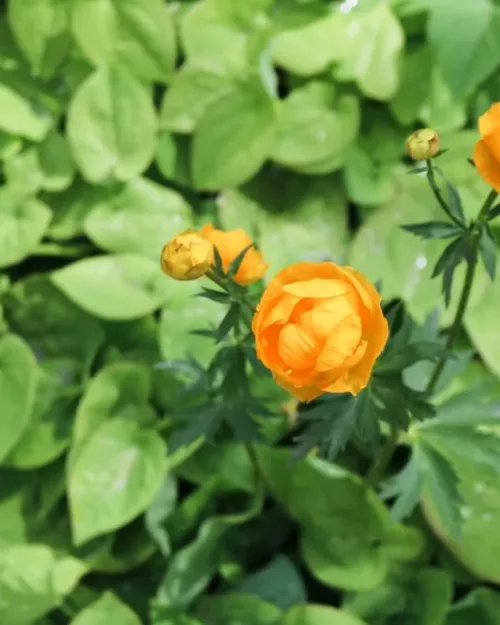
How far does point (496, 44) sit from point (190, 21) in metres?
0.34

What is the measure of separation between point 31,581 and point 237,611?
0.67ft

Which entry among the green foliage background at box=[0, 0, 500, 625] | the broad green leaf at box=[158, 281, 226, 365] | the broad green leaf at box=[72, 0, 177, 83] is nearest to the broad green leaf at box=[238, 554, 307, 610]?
the green foliage background at box=[0, 0, 500, 625]

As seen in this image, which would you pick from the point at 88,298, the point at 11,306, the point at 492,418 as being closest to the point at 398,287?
the point at 492,418

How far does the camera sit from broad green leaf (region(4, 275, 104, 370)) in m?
0.81

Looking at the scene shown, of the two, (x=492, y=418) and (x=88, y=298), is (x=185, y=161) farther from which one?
(x=492, y=418)

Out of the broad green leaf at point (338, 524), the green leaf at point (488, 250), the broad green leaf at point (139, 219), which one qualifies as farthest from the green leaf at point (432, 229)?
the broad green leaf at point (139, 219)

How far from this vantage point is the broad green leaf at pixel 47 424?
76 centimetres

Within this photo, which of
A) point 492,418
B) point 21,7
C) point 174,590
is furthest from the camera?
point 21,7

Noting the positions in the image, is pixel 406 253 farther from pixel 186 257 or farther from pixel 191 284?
pixel 186 257

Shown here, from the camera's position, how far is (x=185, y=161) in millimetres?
866

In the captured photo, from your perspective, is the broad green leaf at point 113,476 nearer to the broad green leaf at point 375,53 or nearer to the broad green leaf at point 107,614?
the broad green leaf at point 107,614

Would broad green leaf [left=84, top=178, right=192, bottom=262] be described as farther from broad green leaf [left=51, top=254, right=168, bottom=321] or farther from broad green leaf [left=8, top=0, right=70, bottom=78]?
broad green leaf [left=8, top=0, right=70, bottom=78]

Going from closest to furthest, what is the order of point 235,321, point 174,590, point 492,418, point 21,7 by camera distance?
point 235,321 < point 492,418 < point 174,590 < point 21,7

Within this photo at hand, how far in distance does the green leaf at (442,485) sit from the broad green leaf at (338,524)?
0.36 ft
